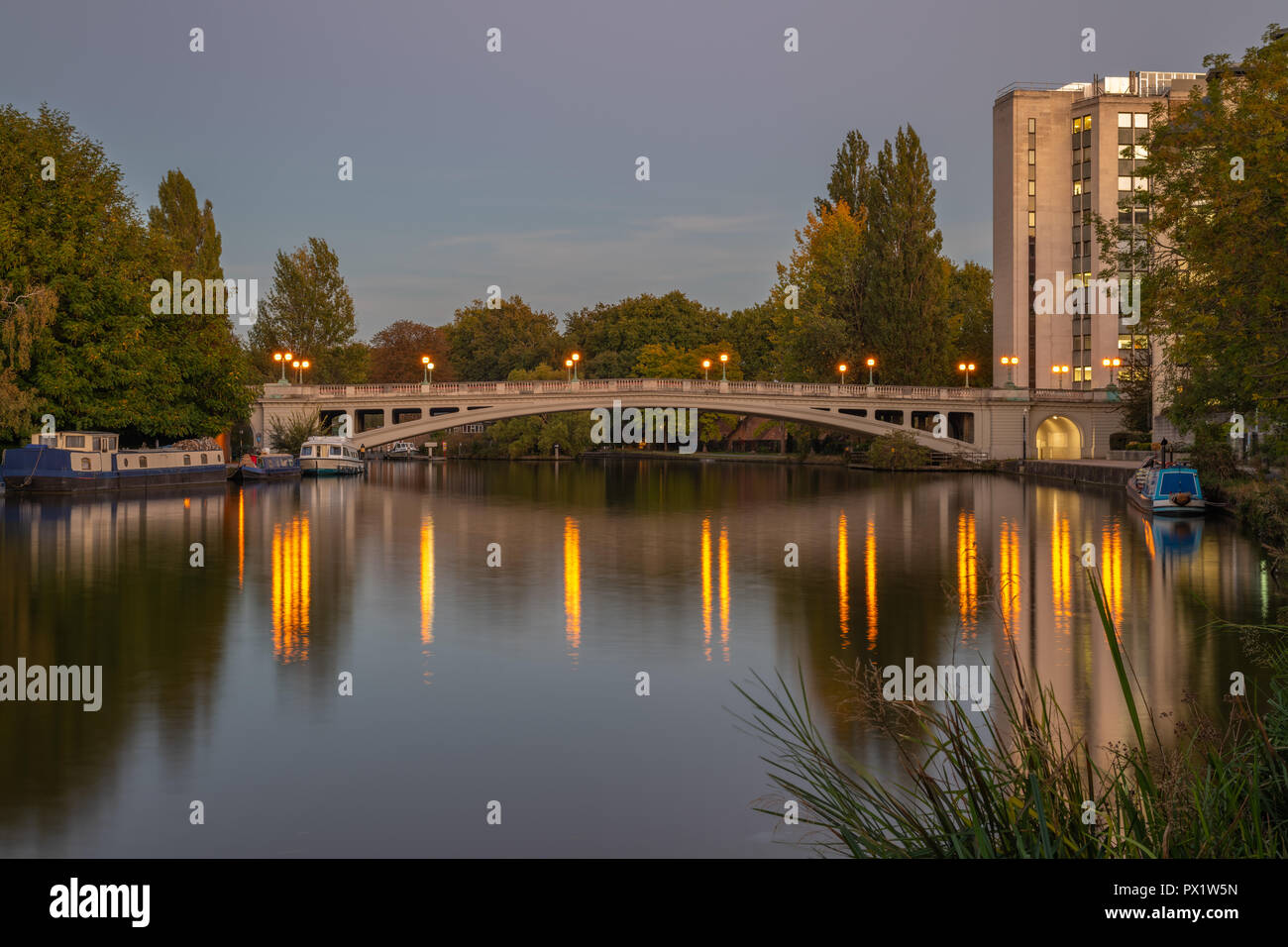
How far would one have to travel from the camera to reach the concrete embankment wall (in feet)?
194

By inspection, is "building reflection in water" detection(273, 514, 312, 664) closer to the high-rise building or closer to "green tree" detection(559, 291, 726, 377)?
the high-rise building

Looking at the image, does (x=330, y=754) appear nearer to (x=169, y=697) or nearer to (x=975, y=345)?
(x=169, y=697)

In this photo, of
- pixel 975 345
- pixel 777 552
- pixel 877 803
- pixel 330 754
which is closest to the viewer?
pixel 877 803

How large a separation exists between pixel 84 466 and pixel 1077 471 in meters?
50.1

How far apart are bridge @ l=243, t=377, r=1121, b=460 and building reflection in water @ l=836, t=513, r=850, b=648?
43.2m

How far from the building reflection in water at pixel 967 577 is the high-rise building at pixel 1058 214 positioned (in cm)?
5909

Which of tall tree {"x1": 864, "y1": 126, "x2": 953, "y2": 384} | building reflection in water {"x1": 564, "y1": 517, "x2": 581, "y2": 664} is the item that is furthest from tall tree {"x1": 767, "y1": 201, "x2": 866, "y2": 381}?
building reflection in water {"x1": 564, "y1": 517, "x2": 581, "y2": 664}

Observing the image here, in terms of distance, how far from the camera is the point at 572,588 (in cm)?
2322

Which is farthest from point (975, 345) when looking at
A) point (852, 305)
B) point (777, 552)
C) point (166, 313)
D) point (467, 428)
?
point (777, 552)

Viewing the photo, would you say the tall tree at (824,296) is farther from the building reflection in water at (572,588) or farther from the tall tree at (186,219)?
the building reflection in water at (572,588)

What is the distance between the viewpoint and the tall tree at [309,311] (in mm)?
96188

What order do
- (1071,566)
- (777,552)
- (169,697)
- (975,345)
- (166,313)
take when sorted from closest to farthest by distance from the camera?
(169,697), (1071,566), (777,552), (166,313), (975,345)

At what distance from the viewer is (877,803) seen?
219 inches
